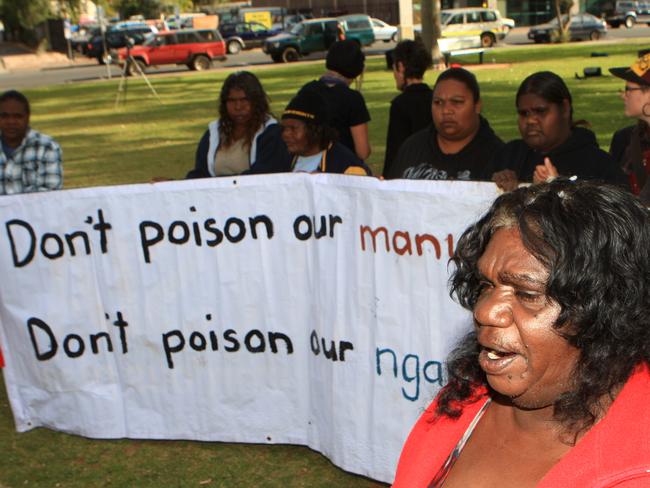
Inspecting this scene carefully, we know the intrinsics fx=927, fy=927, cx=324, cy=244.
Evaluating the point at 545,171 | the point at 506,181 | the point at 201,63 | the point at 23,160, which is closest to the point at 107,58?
the point at 201,63

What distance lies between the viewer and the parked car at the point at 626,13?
48.5m

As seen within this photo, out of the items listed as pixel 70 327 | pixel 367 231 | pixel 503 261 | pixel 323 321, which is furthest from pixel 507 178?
pixel 70 327

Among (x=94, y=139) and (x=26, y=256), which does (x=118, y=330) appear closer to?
(x=26, y=256)

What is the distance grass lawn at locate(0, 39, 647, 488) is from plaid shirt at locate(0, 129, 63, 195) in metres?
1.34

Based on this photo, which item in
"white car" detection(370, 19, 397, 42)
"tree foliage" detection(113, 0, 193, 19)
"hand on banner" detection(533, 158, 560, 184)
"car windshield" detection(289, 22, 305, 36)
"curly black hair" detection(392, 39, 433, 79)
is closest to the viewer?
"hand on banner" detection(533, 158, 560, 184)

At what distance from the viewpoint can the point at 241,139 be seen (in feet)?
18.6

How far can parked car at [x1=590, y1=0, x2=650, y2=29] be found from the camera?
159 feet

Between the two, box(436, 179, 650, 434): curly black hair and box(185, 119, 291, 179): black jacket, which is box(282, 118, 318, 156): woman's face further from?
box(436, 179, 650, 434): curly black hair

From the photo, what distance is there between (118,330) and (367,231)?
155cm

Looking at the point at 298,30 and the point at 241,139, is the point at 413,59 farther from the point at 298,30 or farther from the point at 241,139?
the point at 298,30

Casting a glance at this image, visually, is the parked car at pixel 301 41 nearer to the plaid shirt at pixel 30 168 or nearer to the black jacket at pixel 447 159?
the plaid shirt at pixel 30 168

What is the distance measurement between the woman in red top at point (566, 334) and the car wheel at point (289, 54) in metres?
35.4

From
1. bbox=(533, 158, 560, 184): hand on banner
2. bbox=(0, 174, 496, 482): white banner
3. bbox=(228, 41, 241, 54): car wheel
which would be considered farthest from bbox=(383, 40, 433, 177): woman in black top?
bbox=(228, 41, 241, 54): car wheel

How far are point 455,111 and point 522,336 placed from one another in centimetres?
307
